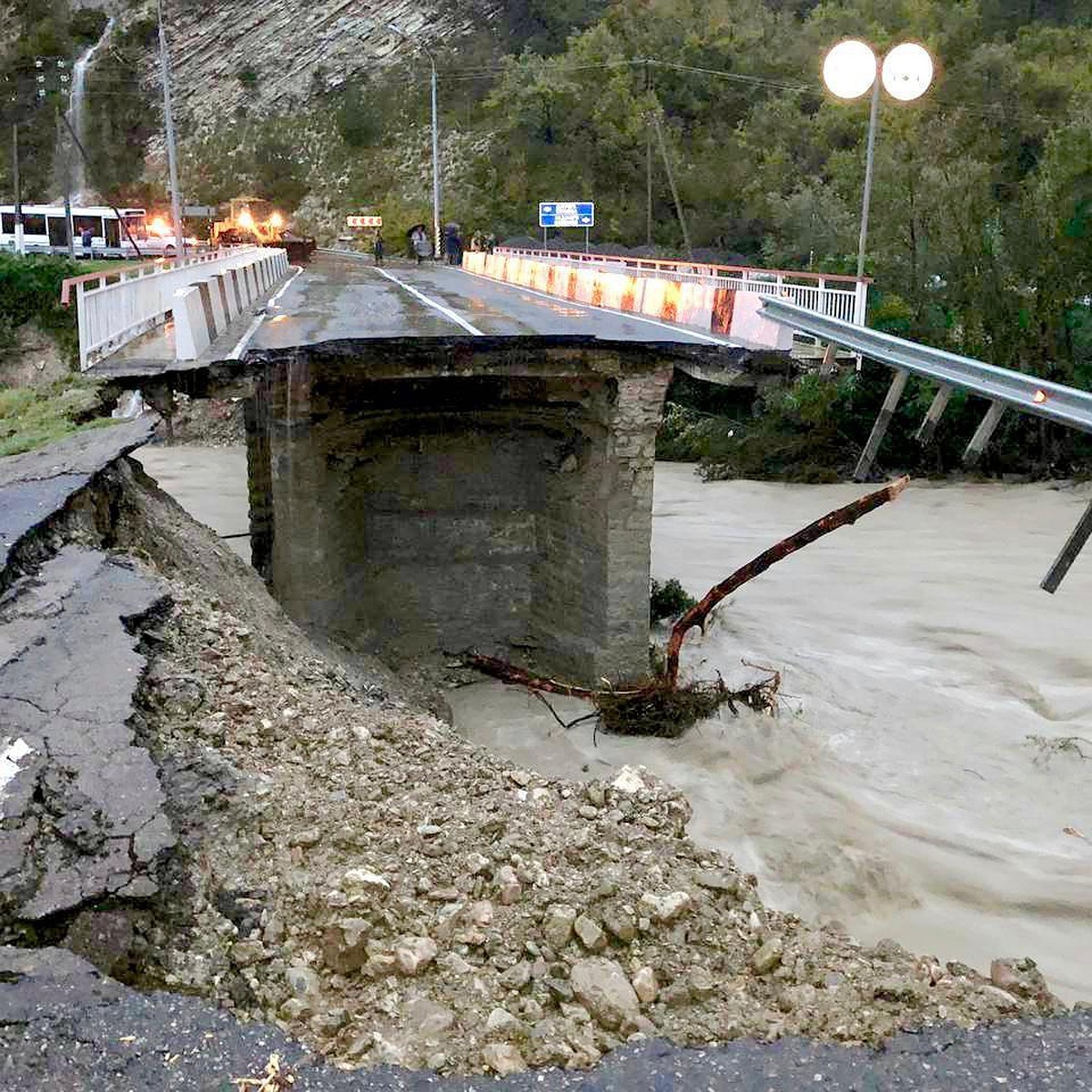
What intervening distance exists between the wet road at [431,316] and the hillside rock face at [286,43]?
225 ft

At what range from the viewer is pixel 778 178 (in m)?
59.5

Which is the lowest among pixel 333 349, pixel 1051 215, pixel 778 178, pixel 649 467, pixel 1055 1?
pixel 649 467

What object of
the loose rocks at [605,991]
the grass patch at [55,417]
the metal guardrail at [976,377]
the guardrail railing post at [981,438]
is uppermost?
the metal guardrail at [976,377]

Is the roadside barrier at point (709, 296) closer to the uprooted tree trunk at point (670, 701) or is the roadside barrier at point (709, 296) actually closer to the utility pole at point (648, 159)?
the uprooted tree trunk at point (670, 701)

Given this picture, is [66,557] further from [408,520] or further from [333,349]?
[408,520]

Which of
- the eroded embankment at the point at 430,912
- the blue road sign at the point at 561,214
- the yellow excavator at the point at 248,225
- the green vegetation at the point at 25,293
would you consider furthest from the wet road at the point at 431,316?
the yellow excavator at the point at 248,225

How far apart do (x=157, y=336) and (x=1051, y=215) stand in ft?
73.9

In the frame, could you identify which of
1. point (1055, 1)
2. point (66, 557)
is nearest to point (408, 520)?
point (66, 557)

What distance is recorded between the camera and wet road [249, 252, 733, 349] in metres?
14.0

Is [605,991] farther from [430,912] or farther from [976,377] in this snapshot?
[976,377]

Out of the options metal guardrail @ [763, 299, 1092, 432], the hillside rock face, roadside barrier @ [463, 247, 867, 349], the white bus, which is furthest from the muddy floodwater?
the hillside rock face

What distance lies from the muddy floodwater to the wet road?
15.2 ft

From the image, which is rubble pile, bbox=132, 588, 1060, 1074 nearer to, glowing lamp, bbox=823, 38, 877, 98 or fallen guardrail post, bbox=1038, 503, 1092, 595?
fallen guardrail post, bbox=1038, 503, 1092, 595

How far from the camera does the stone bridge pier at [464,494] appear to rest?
42.9 ft
